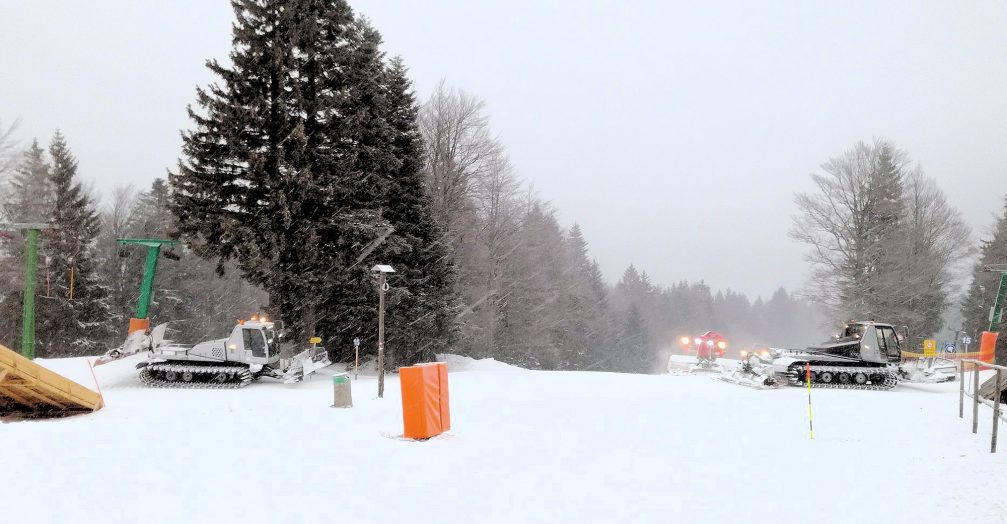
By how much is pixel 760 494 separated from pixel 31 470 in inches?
319

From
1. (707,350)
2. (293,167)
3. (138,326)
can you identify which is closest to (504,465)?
(293,167)

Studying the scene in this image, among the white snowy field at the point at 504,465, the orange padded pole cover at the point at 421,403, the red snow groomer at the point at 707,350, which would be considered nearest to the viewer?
the white snowy field at the point at 504,465

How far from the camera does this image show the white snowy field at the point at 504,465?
561 centimetres

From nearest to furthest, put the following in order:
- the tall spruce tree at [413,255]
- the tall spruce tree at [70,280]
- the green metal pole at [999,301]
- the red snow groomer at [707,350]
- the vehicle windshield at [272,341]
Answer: the vehicle windshield at [272,341] → the tall spruce tree at [413,255] → the red snow groomer at [707,350] → the green metal pole at [999,301] → the tall spruce tree at [70,280]

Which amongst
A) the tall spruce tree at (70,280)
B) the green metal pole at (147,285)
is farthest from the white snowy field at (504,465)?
the tall spruce tree at (70,280)

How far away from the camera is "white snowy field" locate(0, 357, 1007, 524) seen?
18.4 feet

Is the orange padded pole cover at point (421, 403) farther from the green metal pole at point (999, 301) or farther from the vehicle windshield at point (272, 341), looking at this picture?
the green metal pole at point (999, 301)

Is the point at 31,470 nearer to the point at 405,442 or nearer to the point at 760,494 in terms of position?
the point at 405,442

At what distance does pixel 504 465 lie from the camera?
7344 millimetres

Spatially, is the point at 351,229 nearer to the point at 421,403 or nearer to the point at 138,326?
the point at 138,326

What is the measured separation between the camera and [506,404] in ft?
41.9

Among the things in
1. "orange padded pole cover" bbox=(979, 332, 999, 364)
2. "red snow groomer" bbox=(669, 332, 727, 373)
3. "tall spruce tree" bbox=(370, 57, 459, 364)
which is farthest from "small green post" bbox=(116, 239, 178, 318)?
"orange padded pole cover" bbox=(979, 332, 999, 364)

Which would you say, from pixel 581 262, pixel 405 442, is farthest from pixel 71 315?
pixel 581 262

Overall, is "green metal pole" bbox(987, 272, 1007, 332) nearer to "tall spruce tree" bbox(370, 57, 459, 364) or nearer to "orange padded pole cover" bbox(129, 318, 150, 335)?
"tall spruce tree" bbox(370, 57, 459, 364)
